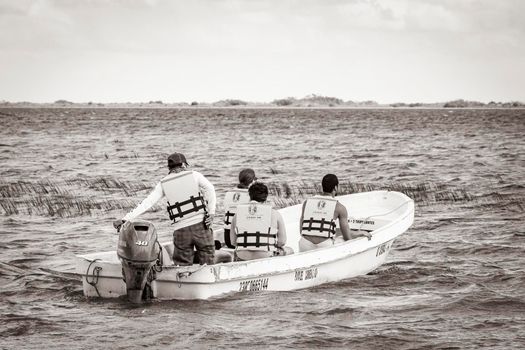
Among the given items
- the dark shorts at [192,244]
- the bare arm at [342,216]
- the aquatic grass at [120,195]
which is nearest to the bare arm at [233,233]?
the dark shorts at [192,244]

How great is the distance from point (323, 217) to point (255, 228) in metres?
1.24

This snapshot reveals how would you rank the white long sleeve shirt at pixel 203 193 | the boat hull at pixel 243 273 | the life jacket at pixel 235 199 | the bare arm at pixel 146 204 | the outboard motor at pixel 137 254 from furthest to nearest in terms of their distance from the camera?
the life jacket at pixel 235 199, the white long sleeve shirt at pixel 203 193, the boat hull at pixel 243 273, the bare arm at pixel 146 204, the outboard motor at pixel 137 254

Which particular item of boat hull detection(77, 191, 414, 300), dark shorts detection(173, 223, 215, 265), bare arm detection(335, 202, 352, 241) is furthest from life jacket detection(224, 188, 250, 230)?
bare arm detection(335, 202, 352, 241)

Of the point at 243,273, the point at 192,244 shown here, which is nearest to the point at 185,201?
the point at 192,244

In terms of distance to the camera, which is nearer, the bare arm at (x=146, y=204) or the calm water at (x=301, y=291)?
the calm water at (x=301, y=291)

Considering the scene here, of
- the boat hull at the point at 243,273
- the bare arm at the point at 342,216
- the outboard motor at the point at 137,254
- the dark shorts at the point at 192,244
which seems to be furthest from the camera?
the bare arm at the point at 342,216

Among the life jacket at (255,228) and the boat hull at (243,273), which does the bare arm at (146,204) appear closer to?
the boat hull at (243,273)

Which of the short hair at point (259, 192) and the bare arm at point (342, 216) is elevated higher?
the short hair at point (259, 192)

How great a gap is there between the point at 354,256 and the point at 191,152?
116ft

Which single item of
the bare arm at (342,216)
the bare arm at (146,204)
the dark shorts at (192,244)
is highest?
the bare arm at (146,204)

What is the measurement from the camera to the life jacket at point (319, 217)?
12891 millimetres

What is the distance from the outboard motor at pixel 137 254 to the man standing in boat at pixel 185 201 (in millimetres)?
328

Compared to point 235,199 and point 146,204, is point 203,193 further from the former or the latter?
point 235,199

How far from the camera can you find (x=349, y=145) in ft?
180
